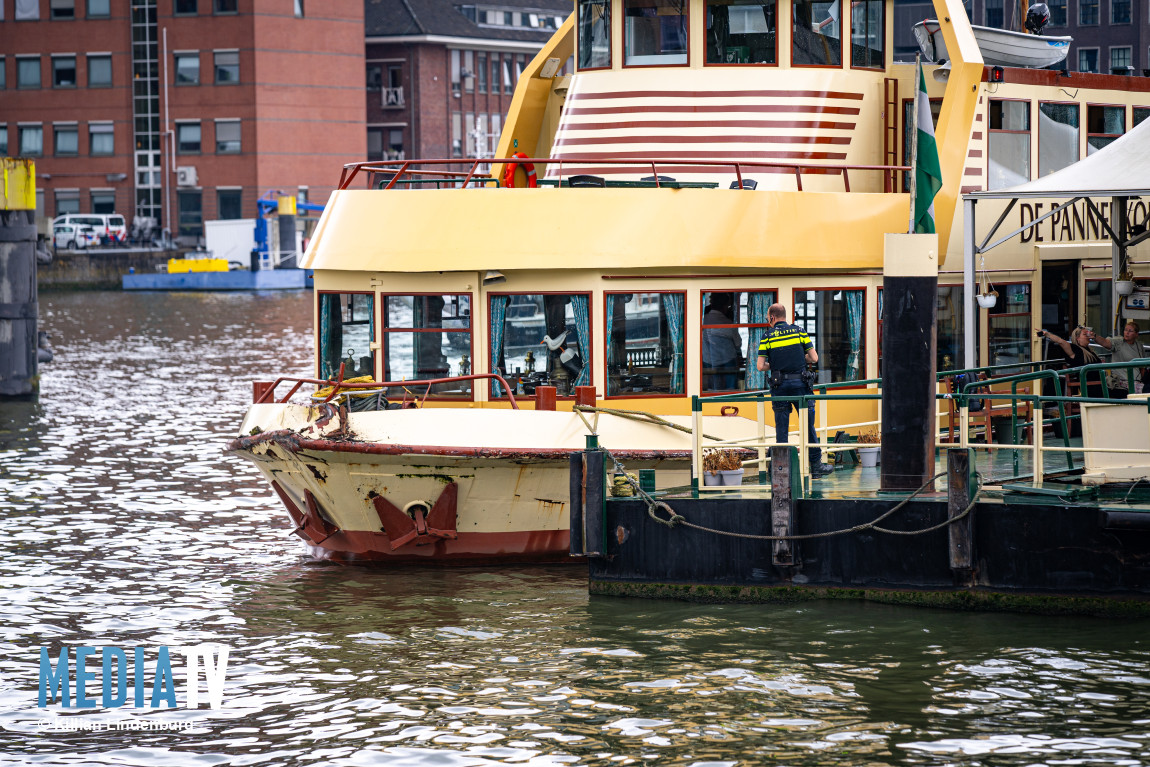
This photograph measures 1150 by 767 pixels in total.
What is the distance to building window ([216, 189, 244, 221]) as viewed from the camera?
9181 cm

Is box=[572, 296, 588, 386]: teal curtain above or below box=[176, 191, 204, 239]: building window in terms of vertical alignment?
below

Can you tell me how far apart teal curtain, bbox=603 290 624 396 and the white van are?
245ft

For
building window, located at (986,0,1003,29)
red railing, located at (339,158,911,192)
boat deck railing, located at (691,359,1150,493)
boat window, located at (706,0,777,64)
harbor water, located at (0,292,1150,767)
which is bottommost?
harbor water, located at (0,292,1150,767)

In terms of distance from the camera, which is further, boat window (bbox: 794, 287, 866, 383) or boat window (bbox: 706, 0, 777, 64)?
boat window (bbox: 706, 0, 777, 64)

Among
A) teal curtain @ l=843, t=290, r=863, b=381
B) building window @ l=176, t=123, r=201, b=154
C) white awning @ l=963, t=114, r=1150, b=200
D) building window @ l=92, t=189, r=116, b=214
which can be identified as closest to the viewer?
white awning @ l=963, t=114, r=1150, b=200

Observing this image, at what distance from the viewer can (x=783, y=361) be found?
1616cm

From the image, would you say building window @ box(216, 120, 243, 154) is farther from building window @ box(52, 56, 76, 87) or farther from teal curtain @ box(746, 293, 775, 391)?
teal curtain @ box(746, 293, 775, 391)

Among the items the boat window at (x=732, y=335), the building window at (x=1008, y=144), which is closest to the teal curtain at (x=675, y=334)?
the boat window at (x=732, y=335)

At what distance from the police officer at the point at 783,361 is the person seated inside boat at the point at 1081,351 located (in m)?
3.61

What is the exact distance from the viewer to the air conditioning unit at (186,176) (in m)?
91.0

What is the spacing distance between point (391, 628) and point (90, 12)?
3353 inches

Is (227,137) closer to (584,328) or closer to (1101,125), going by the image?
(1101,125)

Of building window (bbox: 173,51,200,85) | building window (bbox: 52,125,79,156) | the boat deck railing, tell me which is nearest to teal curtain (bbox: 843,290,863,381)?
the boat deck railing

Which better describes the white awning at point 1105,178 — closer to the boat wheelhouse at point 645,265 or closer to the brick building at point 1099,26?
the boat wheelhouse at point 645,265
